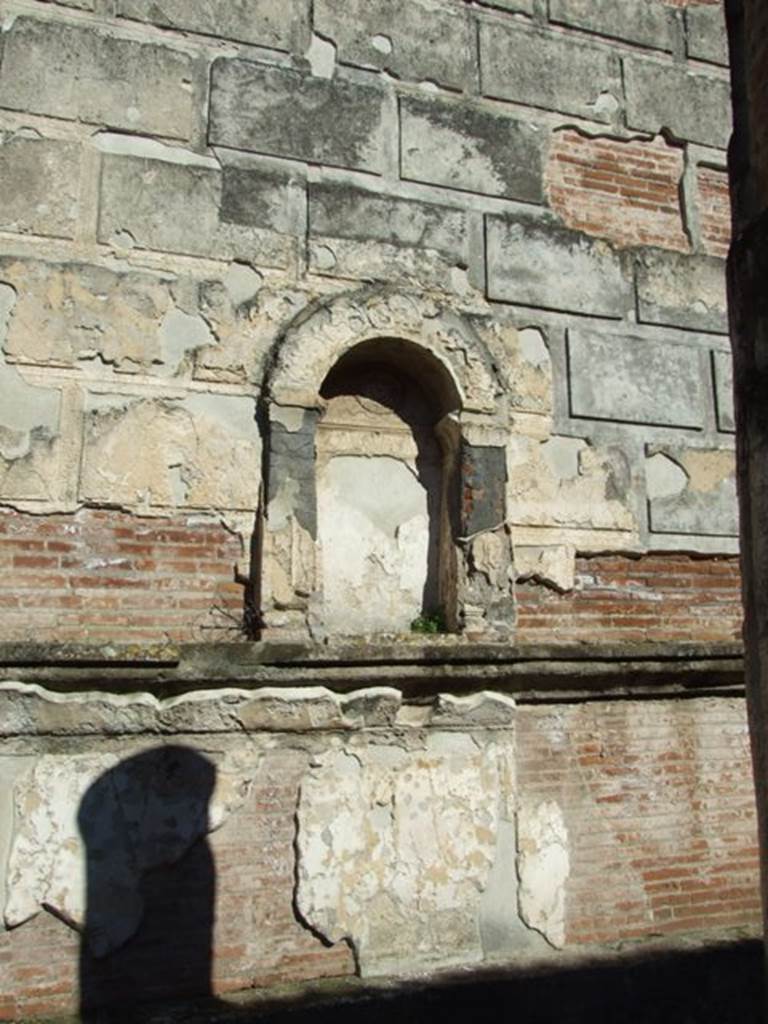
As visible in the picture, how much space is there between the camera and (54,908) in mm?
4539

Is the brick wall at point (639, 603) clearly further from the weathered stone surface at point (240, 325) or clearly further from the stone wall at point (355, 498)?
the weathered stone surface at point (240, 325)

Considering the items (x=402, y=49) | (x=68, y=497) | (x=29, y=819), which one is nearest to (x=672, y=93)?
(x=402, y=49)

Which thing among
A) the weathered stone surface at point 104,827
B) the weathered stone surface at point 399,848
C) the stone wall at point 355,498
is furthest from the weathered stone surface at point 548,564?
the weathered stone surface at point 104,827

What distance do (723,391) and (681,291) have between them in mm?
683

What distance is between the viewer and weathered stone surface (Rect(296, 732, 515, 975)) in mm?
4969

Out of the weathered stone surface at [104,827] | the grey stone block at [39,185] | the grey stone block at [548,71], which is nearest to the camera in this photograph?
the weathered stone surface at [104,827]

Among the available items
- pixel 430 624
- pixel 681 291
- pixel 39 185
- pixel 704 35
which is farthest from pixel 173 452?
pixel 704 35

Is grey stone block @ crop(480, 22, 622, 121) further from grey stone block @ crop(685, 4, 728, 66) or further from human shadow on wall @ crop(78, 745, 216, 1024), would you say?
human shadow on wall @ crop(78, 745, 216, 1024)

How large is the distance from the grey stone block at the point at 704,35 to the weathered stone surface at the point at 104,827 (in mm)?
5563

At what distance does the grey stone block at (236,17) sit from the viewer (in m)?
5.78

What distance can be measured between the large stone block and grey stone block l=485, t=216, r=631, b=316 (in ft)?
0.78

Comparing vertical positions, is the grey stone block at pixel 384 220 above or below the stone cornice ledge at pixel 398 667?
above

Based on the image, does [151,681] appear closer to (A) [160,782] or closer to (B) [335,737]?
(A) [160,782]

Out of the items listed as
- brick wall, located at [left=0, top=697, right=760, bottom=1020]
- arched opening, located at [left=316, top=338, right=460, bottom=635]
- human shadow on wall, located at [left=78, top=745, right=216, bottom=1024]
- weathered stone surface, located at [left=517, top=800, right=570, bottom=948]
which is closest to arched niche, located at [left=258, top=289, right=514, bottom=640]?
arched opening, located at [left=316, top=338, right=460, bottom=635]
